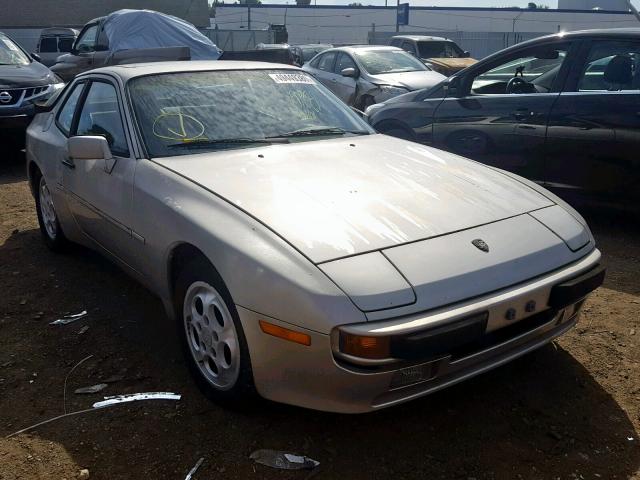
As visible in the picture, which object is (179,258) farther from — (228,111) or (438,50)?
(438,50)

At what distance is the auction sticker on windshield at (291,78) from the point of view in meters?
3.93

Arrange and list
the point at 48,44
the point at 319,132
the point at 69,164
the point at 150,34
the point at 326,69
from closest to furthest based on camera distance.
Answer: the point at 319,132
the point at 69,164
the point at 150,34
the point at 326,69
the point at 48,44

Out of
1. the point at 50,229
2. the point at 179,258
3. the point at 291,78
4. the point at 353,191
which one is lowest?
the point at 50,229

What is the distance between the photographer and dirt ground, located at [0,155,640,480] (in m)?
2.40

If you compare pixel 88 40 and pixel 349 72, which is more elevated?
pixel 88 40

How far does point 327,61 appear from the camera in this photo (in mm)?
11742

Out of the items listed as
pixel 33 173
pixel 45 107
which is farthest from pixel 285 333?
pixel 45 107

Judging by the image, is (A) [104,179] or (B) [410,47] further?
(B) [410,47]

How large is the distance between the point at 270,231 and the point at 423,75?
874 cm

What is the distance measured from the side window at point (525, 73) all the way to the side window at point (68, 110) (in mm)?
3423

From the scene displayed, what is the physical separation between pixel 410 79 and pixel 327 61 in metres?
2.15

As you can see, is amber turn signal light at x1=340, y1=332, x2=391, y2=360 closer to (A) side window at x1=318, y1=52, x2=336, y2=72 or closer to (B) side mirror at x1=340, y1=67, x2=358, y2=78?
(B) side mirror at x1=340, y1=67, x2=358, y2=78

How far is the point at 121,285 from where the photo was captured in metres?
4.16

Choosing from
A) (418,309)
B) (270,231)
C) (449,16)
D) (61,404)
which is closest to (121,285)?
(61,404)
